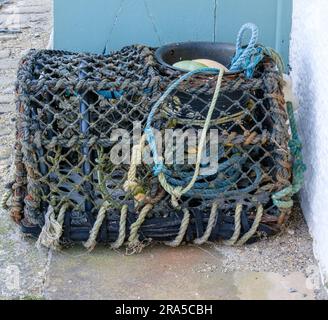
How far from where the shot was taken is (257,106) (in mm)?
3115

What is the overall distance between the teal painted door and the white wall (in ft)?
0.95

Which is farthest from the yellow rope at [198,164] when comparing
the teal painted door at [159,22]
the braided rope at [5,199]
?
the teal painted door at [159,22]

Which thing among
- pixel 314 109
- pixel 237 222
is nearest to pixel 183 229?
pixel 237 222

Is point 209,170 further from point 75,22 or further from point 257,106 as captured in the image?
point 75,22

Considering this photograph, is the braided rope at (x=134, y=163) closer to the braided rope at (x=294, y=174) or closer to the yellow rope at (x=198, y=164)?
the yellow rope at (x=198, y=164)

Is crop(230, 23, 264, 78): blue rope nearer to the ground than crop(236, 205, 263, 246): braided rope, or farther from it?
farther from it

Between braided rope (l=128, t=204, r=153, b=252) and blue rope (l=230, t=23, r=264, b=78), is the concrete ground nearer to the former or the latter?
braided rope (l=128, t=204, r=153, b=252)

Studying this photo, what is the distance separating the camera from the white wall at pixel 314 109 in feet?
9.59

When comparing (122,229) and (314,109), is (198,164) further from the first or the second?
(314,109)

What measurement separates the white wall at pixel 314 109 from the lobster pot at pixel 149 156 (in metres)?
0.14

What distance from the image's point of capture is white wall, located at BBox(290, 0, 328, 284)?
2.92 metres

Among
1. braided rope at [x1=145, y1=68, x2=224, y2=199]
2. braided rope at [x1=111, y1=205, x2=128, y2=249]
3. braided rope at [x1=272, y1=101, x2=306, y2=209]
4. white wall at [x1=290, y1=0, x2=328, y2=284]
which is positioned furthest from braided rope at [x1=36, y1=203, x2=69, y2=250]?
white wall at [x1=290, y1=0, x2=328, y2=284]

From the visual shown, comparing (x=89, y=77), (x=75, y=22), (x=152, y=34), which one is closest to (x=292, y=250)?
(x=89, y=77)
